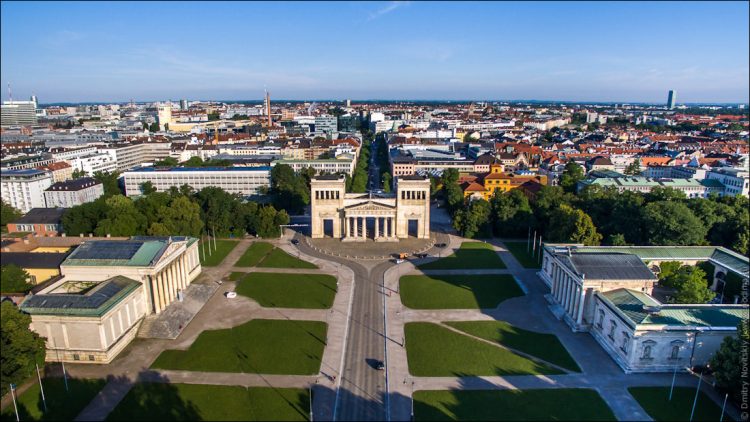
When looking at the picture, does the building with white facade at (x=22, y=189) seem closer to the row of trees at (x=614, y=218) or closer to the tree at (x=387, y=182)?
the tree at (x=387, y=182)

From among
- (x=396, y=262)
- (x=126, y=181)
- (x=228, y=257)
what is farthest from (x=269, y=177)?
(x=396, y=262)

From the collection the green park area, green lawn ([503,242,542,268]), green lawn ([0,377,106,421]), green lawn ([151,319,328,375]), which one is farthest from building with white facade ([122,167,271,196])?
green lawn ([0,377,106,421])

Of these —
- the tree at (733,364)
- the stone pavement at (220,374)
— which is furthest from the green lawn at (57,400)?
the tree at (733,364)

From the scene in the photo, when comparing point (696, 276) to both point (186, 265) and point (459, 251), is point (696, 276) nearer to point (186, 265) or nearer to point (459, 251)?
point (459, 251)

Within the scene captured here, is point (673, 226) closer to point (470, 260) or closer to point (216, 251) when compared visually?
point (470, 260)

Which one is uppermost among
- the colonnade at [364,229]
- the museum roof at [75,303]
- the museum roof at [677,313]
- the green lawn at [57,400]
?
the museum roof at [75,303]

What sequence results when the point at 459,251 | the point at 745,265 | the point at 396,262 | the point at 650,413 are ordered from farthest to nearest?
the point at 459,251 < the point at 396,262 < the point at 745,265 < the point at 650,413

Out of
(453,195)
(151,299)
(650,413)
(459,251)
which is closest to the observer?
(650,413)
